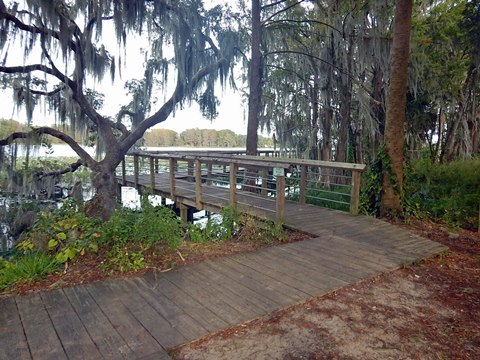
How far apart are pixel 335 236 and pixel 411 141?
8.53m

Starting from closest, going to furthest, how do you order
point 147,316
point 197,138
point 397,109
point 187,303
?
point 147,316, point 187,303, point 397,109, point 197,138

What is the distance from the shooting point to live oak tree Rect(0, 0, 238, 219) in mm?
6918

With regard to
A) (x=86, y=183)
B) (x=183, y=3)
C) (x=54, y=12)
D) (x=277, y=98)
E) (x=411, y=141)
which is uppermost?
(x=183, y=3)

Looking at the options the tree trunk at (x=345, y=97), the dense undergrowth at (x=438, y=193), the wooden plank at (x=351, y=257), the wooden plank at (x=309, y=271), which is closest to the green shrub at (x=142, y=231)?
the wooden plank at (x=309, y=271)

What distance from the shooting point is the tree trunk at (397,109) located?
5.00 metres

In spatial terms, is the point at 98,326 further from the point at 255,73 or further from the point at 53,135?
the point at 53,135

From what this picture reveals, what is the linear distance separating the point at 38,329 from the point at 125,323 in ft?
1.67

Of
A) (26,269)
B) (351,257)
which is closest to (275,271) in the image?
(351,257)

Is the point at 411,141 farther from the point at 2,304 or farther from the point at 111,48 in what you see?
the point at 2,304

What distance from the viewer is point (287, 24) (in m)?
8.25

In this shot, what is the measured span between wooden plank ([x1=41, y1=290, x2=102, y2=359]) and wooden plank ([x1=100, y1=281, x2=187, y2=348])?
315 mm

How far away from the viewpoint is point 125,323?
2.04 meters

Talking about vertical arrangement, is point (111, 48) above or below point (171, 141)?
above

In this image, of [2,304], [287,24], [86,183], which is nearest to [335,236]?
[2,304]
